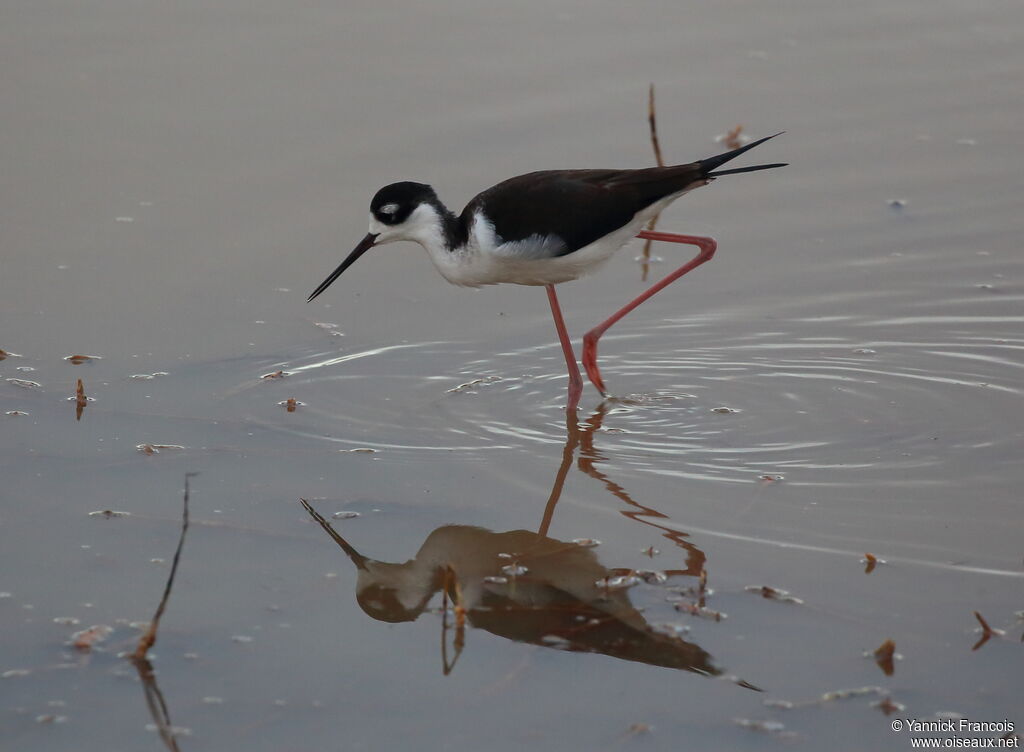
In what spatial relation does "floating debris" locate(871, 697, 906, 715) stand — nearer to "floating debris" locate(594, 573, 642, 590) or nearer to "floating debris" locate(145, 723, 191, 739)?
"floating debris" locate(594, 573, 642, 590)

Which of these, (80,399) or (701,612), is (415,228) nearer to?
(80,399)

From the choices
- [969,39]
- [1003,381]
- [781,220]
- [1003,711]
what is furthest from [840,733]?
[969,39]

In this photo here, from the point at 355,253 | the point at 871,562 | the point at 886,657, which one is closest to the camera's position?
the point at 886,657

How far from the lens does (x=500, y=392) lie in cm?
549

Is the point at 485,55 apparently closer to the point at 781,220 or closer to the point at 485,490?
the point at 781,220

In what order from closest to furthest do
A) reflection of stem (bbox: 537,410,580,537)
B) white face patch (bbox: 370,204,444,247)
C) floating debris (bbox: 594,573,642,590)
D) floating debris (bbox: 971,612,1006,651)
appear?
floating debris (bbox: 971,612,1006,651) < floating debris (bbox: 594,573,642,590) < reflection of stem (bbox: 537,410,580,537) < white face patch (bbox: 370,204,444,247)

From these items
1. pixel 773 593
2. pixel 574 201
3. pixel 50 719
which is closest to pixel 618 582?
pixel 773 593

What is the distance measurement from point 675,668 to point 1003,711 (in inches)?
31.0

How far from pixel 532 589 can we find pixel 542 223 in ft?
6.18

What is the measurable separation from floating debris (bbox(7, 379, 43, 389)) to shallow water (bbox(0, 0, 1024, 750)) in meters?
0.01

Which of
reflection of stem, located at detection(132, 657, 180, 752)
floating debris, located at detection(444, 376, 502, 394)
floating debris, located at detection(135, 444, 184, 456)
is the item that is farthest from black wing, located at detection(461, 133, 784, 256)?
reflection of stem, located at detection(132, 657, 180, 752)

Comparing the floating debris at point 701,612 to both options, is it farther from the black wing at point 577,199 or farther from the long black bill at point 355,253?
the long black bill at point 355,253

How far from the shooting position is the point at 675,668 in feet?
11.7

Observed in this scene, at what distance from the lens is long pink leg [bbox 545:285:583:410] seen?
5438 millimetres
